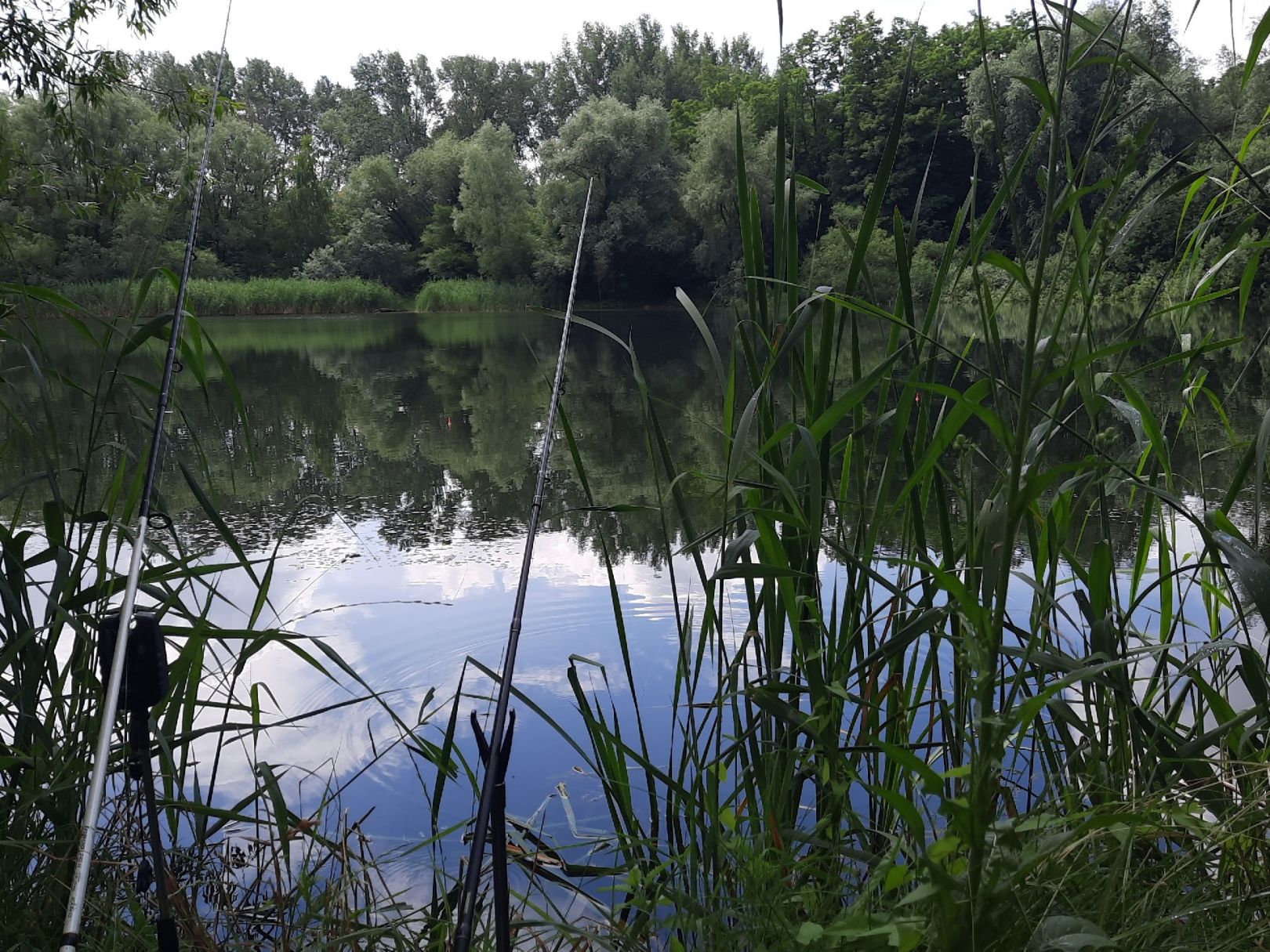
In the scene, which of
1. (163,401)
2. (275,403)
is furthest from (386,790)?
(275,403)

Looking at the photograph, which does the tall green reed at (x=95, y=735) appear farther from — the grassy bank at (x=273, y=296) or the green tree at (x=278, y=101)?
the green tree at (x=278, y=101)

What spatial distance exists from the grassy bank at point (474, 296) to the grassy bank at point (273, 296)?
1085 millimetres

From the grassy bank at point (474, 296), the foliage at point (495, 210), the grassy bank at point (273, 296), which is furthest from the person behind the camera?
the foliage at point (495, 210)

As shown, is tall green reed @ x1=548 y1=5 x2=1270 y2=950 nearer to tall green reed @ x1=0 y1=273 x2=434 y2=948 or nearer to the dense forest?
tall green reed @ x1=0 y1=273 x2=434 y2=948

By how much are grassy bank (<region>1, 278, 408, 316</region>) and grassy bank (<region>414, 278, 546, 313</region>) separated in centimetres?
109

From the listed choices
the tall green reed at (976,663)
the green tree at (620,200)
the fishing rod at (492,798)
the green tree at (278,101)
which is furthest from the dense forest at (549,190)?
the green tree at (278,101)

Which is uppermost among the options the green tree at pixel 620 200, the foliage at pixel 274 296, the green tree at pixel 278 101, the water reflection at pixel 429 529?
the green tree at pixel 278 101

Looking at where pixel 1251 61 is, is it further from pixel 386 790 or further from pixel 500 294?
pixel 500 294

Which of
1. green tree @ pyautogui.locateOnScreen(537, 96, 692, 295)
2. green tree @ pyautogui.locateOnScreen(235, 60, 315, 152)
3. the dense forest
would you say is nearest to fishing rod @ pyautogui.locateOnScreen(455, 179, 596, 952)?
the dense forest

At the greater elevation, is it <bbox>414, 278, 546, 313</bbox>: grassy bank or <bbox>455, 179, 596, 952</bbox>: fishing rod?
<bbox>414, 278, 546, 313</bbox>: grassy bank

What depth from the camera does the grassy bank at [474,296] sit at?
21203 millimetres

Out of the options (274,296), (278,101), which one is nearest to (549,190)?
(274,296)

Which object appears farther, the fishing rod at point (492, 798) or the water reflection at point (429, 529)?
the water reflection at point (429, 529)

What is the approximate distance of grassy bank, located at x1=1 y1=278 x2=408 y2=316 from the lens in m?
17.1
